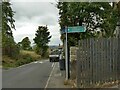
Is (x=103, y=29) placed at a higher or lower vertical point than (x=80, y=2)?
lower

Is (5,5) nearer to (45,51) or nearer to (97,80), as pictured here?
(97,80)

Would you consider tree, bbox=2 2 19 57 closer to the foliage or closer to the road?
the road

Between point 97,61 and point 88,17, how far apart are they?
565 cm

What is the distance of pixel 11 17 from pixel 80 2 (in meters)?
31.1

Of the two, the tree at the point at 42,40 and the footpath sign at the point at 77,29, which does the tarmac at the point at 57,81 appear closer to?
the footpath sign at the point at 77,29

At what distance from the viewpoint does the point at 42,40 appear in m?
92.0

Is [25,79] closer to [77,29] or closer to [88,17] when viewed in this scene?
[88,17]

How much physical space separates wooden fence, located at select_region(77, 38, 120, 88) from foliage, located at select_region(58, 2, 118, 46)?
188 inches

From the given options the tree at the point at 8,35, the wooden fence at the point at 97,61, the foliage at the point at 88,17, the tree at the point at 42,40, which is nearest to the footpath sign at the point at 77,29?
the wooden fence at the point at 97,61

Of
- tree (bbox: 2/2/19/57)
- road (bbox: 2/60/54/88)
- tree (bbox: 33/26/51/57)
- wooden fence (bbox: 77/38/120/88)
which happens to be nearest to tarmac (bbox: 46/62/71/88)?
road (bbox: 2/60/54/88)

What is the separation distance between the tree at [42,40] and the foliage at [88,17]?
67.8 metres

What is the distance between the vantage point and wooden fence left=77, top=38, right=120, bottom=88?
48.8 feet

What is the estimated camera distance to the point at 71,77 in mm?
18875

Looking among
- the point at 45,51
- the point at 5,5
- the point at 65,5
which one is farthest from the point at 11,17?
the point at 45,51
